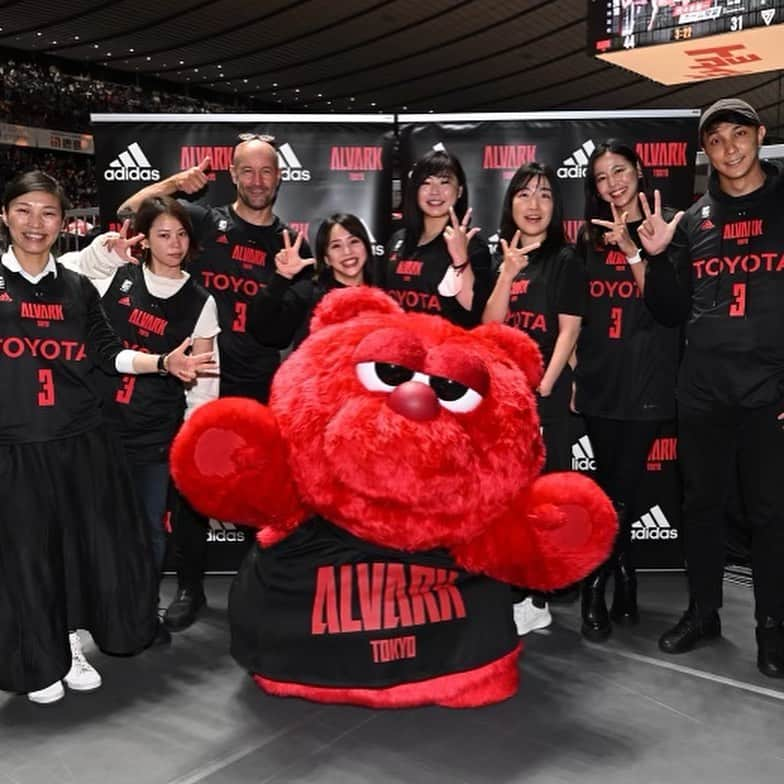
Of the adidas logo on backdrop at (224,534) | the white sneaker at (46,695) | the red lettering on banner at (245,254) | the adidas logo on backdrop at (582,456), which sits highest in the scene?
the red lettering on banner at (245,254)

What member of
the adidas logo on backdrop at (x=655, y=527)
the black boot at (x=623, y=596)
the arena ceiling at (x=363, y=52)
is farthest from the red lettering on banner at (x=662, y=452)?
the arena ceiling at (x=363, y=52)

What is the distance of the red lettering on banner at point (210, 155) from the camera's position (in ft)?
12.8

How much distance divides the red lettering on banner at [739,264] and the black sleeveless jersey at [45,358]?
1927 mm

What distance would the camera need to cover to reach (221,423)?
2381mm

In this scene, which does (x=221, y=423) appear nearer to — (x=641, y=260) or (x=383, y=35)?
(x=641, y=260)

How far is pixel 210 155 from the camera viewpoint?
3.90m

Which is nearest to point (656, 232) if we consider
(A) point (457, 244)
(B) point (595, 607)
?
(A) point (457, 244)

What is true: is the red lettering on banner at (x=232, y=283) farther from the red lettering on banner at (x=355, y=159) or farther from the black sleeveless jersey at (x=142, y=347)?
the red lettering on banner at (x=355, y=159)

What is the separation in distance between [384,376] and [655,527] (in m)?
2.24

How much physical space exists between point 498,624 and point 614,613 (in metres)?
0.94

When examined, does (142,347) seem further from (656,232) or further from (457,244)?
(656,232)

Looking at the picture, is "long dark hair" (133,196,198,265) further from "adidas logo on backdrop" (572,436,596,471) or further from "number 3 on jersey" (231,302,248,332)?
"adidas logo on backdrop" (572,436,596,471)

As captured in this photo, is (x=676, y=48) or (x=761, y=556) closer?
(x=761, y=556)

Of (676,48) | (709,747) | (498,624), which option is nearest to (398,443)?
(498,624)
